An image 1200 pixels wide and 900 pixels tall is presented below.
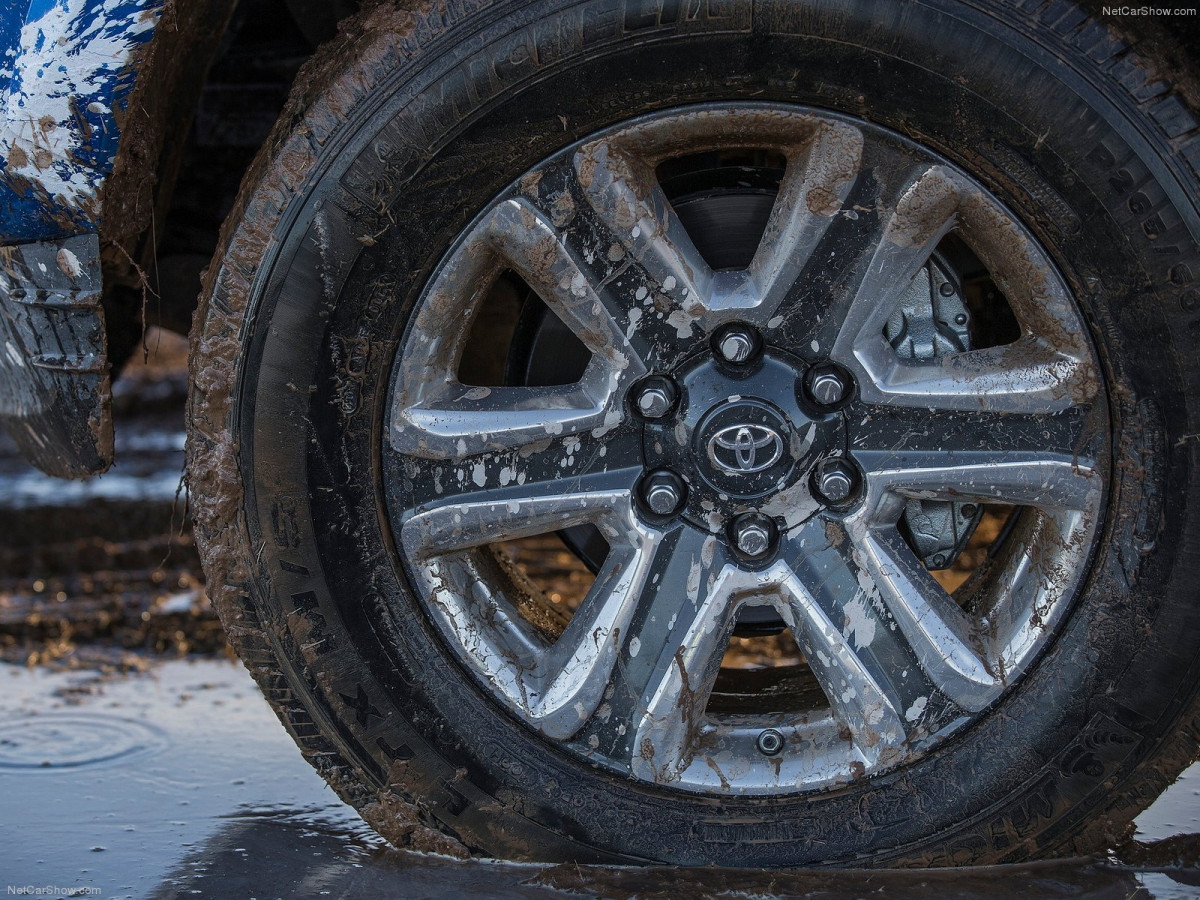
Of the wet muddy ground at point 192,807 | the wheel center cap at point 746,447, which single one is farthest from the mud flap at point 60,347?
the wheel center cap at point 746,447

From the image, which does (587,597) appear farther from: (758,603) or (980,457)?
(980,457)

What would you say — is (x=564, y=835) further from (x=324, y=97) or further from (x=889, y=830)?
(x=324, y=97)

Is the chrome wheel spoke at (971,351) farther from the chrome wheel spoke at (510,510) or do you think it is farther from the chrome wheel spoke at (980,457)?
the chrome wheel spoke at (510,510)

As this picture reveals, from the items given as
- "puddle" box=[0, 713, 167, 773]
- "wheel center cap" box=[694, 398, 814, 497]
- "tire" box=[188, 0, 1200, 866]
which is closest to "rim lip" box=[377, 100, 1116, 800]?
"tire" box=[188, 0, 1200, 866]

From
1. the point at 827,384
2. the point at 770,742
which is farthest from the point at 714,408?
the point at 770,742

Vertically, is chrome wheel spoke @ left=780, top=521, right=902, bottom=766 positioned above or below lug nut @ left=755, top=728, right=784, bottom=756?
above

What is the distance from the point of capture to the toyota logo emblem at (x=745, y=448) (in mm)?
1750

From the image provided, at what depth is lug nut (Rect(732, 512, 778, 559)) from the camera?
176cm

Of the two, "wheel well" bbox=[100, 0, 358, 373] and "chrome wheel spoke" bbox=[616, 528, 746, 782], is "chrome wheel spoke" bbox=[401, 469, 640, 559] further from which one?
"wheel well" bbox=[100, 0, 358, 373]

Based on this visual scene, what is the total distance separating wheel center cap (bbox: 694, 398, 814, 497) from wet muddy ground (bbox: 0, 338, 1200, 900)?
0.64 meters

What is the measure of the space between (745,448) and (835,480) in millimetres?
151

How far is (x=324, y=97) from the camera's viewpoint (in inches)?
65.8

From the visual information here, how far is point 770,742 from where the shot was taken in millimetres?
1805

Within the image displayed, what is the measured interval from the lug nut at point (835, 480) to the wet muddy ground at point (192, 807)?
62 cm
